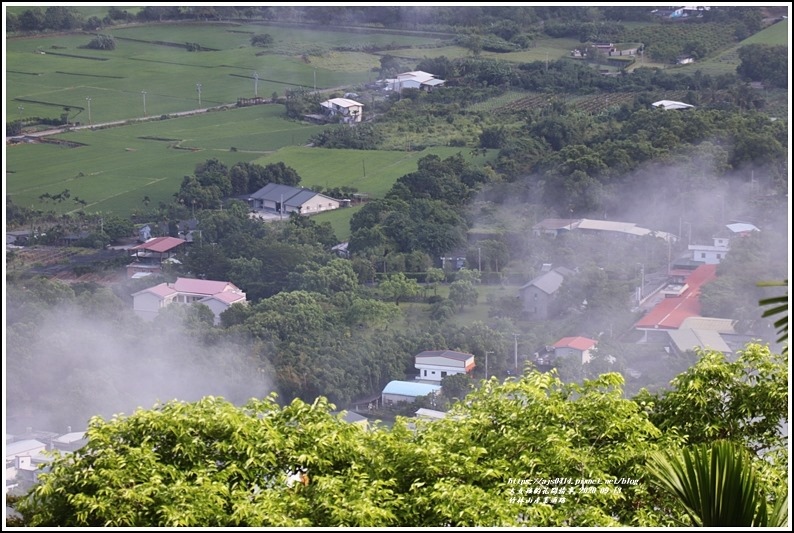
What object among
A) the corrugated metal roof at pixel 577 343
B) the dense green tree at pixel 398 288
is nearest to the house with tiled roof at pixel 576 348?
the corrugated metal roof at pixel 577 343

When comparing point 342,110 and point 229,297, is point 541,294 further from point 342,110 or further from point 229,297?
point 342,110

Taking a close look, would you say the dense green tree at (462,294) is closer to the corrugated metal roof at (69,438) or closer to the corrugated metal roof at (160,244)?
the corrugated metal roof at (160,244)

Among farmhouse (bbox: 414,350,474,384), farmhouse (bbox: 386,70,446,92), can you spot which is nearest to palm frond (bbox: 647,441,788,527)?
farmhouse (bbox: 414,350,474,384)

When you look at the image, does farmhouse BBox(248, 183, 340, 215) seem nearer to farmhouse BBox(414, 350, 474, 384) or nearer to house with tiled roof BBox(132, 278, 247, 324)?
house with tiled roof BBox(132, 278, 247, 324)

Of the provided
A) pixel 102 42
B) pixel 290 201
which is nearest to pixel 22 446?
pixel 290 201

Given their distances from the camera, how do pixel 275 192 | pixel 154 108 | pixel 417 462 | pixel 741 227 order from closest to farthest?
pixel 417 462
pixel 741 227
pixel 275 192
pixel 154 108
